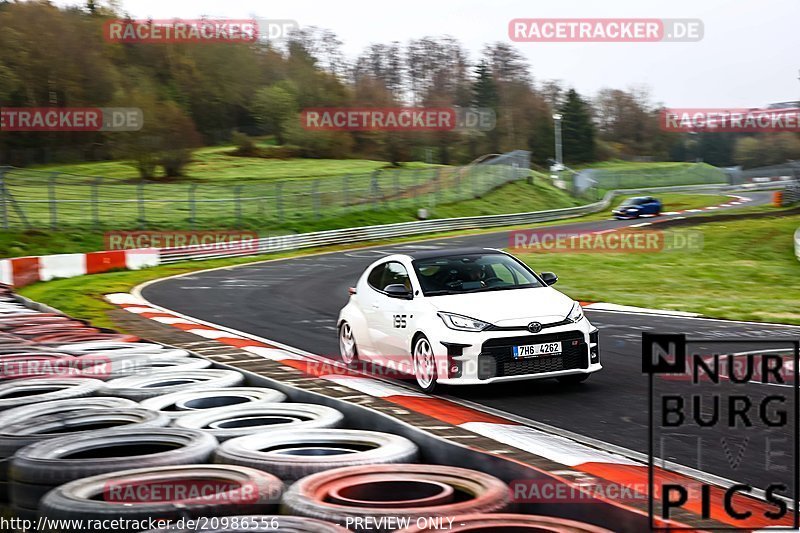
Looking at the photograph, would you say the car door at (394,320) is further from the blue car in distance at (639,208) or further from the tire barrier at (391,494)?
the blue car in distance at (639,208)

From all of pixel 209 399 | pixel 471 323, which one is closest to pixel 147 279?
pixel 471 323

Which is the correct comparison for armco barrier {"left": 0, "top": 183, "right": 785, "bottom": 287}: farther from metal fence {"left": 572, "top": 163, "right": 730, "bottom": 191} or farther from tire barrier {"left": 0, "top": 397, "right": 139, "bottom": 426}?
tire barrier {"left": 0, "top": 397, "right": 139, "bottom": 426}

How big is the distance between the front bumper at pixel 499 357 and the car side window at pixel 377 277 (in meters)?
1.83

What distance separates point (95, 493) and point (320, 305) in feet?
46.7

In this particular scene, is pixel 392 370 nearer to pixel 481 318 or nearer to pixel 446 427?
pixel 481 318

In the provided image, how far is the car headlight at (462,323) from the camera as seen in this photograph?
9109 millimetres

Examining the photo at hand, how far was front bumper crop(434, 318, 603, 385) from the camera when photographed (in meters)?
9.03

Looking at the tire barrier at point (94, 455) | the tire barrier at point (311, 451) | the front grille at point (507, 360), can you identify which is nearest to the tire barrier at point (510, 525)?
the tire barrier at point (311, 451)

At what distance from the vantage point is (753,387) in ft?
29.2

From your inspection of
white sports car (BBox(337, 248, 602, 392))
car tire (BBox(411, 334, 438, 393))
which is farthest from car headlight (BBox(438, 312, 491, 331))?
car tire (BBox(411, 334, 438, 393))

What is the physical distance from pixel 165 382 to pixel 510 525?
15.9 feet

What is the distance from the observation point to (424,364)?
9531 millimetres

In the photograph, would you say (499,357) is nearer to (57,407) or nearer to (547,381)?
(547,381)

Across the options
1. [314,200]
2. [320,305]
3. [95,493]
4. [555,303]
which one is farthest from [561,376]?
[314,200]
